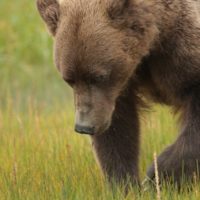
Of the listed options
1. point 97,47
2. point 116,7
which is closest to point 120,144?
point 97,47

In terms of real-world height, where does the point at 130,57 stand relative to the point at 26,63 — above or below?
above

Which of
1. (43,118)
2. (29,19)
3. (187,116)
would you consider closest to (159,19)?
(187,116)

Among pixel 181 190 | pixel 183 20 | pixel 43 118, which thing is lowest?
pixel 43 118

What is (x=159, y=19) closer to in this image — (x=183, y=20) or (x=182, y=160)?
(x=183, y=20)

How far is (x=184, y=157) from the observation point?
514 centimetres

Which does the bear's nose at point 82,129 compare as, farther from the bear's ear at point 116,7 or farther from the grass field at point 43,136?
the bear's ear at point 116,7

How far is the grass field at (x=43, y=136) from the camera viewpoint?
16.4 ft

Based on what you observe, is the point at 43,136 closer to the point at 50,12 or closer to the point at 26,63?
the point at 50,12

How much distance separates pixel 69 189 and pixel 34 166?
866 millimetres

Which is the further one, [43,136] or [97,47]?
[43,136]

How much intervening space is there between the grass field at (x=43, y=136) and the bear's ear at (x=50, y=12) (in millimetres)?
919

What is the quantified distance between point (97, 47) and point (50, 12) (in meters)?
0.48

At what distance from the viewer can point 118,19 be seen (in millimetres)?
5020

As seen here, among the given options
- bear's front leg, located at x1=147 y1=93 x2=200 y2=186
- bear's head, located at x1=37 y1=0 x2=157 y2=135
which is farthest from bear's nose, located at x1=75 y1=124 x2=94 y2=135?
bear's front leg, located at x1=147 y1=93 x2=200 y2=186
